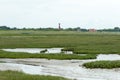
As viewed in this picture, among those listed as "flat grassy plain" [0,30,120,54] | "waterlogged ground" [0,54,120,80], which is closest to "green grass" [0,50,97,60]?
"waterlogged ground" [0,54,120,80]

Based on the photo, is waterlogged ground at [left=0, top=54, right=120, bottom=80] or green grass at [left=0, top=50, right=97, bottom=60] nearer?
waterlogged ground at [left=0, top=54, right=120, bottom=80]

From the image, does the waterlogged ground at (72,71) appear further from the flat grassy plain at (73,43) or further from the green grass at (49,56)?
the flat grassy plain at (73,43)

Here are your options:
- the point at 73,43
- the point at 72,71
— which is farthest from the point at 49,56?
the point at 73,43

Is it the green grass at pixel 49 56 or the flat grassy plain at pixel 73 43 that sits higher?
the green grass at pixel 49 56

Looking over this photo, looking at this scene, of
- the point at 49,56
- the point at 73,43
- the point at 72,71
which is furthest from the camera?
the point at 73,43

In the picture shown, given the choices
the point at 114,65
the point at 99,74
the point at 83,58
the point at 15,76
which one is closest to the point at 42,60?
the point at 83,58

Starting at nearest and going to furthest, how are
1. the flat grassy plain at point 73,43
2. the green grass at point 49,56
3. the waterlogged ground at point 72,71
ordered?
the waterlogged ground at point 72,71, the green grass at point 49,56, the flat grassy plain at point 73,43

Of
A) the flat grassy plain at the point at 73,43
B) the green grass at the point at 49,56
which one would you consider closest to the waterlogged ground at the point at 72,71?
the green grass at the point at 49,56

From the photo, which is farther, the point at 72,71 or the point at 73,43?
the point at 73,43

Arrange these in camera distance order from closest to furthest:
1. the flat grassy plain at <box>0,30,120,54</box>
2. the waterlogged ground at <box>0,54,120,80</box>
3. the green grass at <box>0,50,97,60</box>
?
the waterlogged ground at <box>0,54,120,80</box> → the green grass at <box>0,50,97,60</box> → the flat grassy plain at <box>0,30,120,54</box>

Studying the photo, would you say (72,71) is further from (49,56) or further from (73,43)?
(73,43)

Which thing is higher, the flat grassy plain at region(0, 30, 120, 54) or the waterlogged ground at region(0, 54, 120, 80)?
the waterlogged ground at region(0, 54, 120, 80)

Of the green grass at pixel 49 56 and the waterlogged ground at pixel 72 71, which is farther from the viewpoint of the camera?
the green grass at pixel 49 56

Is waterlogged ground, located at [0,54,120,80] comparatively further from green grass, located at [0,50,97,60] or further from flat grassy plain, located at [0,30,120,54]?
flat grassy plain, located at [0,30,120,54]
